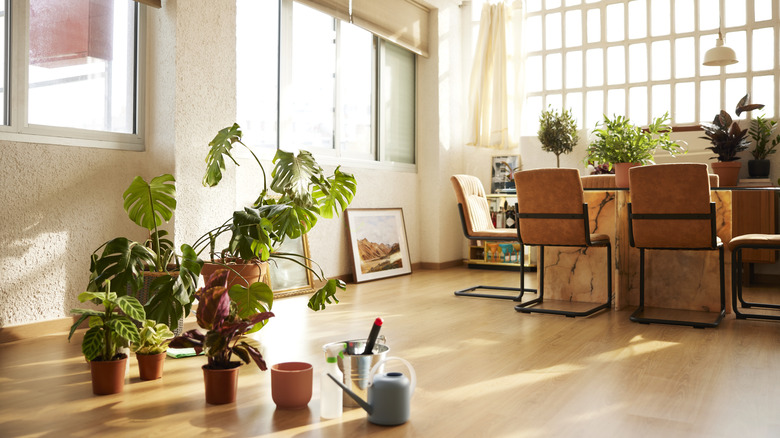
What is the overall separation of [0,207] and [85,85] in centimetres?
89

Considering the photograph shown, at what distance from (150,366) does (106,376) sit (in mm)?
214

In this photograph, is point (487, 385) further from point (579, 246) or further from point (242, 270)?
point (579, 246)

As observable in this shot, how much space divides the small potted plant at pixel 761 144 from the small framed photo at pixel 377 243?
3249 millimetres

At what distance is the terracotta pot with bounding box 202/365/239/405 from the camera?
2127 millimetres

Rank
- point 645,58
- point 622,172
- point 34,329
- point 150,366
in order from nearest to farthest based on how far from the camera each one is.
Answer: point 150,366 → point 34,329 → point 622,172 → point 645,58

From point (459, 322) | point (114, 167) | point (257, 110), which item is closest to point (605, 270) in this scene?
point (459, 322)

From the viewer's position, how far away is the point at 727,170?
5.27 metres

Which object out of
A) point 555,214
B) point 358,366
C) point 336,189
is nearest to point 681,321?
point 555,214

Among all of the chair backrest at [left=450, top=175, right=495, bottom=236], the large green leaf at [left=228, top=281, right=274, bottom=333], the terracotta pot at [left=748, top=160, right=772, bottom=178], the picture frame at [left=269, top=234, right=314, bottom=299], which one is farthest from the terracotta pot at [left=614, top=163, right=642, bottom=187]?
the large green leaf at [left=228, top=281, right=274, bottom=333]

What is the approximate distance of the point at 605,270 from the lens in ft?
13.7

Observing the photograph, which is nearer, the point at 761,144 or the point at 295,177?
the point at 295,177

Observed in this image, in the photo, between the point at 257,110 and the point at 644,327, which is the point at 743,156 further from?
the point at 257,110

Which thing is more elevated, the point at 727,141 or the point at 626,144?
the point at 727,141

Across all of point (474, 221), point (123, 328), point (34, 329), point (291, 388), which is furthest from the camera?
point (474, 221)
